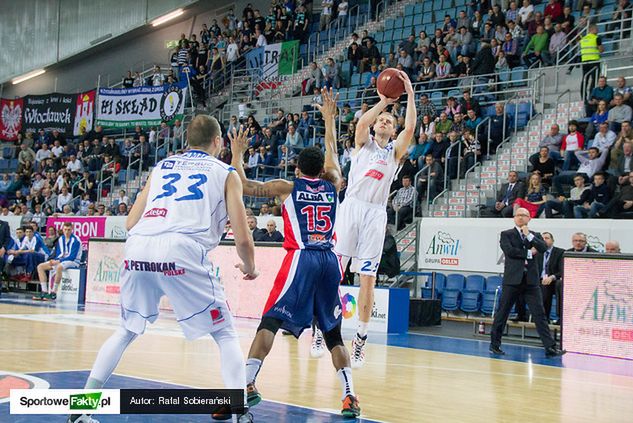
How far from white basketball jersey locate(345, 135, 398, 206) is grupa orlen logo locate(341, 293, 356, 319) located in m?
5.25

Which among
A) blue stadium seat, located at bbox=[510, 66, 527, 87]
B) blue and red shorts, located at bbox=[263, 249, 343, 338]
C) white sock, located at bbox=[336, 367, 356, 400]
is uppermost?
blue stadium seat, located at bbox=[510, 66, 527, 87]

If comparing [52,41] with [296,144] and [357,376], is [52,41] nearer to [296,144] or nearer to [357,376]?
[296,144]

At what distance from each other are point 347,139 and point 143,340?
33.2ft

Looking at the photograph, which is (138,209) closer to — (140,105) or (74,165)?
(140,105)

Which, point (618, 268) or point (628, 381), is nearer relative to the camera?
point (628, 381)

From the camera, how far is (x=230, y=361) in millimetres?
5078

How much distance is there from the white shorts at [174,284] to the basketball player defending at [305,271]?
1098 mm

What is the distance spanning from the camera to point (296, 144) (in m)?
22.7

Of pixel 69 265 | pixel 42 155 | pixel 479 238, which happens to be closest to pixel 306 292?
pixel 479 238

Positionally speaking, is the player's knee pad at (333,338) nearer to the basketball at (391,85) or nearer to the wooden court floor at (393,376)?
the wooden court floor at (393,376)

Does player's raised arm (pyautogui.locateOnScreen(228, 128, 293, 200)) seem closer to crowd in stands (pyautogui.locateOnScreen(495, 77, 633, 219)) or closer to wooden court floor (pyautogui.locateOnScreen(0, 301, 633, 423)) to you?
wooden court floor (pyautogui.locateOnScreen(0, 301, 633, 423))

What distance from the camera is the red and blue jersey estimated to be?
639 centimetres

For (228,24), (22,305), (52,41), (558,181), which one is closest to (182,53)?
(228,24)

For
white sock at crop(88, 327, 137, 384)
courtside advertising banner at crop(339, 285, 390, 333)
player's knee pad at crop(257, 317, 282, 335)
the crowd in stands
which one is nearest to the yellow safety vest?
the crowd in stands
